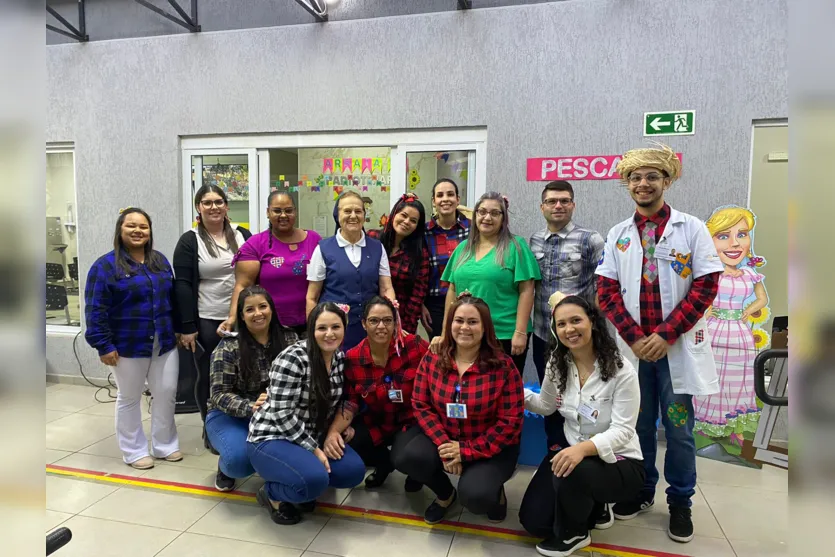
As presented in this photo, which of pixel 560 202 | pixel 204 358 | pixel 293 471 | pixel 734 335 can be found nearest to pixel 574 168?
pixel 560 202

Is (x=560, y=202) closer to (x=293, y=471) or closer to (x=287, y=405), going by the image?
(x=287, y=405)

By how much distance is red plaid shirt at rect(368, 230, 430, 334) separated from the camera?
315 cm

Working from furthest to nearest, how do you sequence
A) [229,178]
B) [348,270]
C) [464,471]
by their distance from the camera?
1. [229,178]
2. [348,270]
3. [464,471]

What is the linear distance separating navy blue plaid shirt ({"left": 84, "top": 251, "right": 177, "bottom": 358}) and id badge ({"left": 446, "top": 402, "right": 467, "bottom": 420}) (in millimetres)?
1737

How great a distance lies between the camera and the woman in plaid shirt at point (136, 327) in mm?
2857

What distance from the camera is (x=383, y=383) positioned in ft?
8.79

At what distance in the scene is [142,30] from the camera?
14.1ft

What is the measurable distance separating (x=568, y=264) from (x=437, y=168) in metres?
1.43

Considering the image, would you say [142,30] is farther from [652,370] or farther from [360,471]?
[652,370]

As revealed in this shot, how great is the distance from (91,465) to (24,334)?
3203 millimetres

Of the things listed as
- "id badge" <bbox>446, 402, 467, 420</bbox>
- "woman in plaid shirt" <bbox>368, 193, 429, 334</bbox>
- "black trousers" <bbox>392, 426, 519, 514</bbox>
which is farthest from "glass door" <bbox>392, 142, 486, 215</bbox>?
"black trousers" <bbox>392, 426, 519, 514</bbox>

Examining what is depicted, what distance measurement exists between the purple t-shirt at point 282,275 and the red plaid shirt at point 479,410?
0.99 meters

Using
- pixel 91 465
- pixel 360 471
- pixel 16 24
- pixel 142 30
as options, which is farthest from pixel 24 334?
pixel 142 30

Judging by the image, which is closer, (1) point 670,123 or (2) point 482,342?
(2) point 482,342
